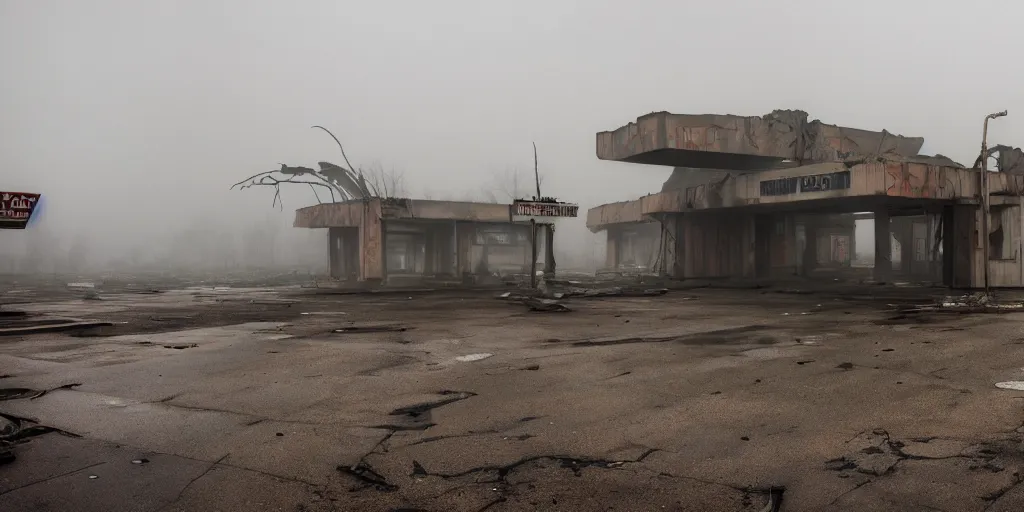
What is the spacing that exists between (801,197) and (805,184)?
0.57m

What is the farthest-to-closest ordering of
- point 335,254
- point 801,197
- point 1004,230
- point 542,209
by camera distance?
point 335,254
point 801,197
point 1004,230
point 542,209

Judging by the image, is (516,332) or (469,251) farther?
(469,251)

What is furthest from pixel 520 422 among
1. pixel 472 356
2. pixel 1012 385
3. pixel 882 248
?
pixel 882 248

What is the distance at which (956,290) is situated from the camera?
26.5 meters

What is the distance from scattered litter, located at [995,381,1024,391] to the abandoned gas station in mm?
15035

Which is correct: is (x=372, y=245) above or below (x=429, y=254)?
above

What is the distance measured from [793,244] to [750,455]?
→ 3725cm

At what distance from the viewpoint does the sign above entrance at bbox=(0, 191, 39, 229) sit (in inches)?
593

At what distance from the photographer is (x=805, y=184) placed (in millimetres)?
28109

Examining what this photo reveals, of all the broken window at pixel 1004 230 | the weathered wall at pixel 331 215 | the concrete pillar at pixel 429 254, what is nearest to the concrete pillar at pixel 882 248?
the broken window at pixel 1004 230

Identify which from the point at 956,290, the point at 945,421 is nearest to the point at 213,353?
the point at 945,421

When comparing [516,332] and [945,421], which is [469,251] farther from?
[945,421]

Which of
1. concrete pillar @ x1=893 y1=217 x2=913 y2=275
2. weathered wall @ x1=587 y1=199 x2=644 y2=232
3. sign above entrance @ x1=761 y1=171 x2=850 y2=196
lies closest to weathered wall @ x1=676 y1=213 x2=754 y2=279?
sign above entrance @ x1=761 y1=171 x2=850 y2=196

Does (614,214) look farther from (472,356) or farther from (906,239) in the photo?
(472,356)
